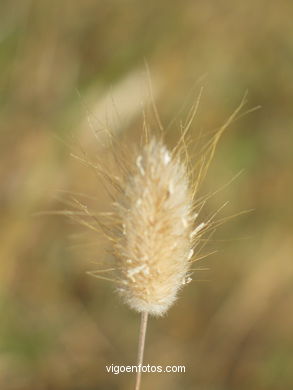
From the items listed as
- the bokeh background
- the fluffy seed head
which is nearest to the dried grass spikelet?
the fluffy seed head

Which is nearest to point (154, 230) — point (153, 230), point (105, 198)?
point (153, 230)

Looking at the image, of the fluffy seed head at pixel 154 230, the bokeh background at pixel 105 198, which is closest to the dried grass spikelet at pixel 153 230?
the fluffy seed head at pixel 154 230

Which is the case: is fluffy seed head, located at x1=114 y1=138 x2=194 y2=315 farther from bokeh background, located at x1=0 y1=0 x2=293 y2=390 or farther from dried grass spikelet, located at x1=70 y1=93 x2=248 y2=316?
bokeh background, located at x1=0 y1=0 x2=293 y2=390

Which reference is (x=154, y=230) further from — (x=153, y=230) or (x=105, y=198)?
(x=105, y=198)

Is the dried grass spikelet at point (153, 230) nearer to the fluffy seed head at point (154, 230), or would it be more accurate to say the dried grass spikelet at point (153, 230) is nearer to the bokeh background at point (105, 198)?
the fluffy seed head at point (154, 230)

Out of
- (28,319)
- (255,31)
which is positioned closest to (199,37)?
(255,31)

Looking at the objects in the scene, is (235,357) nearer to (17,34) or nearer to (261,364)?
(261,364)
